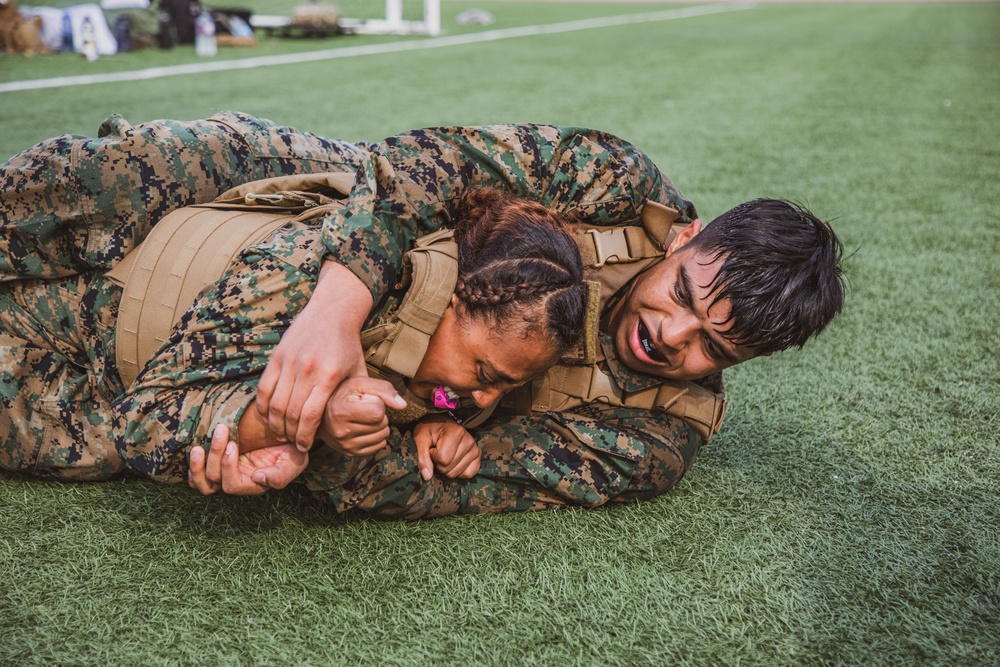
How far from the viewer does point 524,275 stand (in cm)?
174

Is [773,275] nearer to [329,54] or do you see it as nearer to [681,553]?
[681,553]

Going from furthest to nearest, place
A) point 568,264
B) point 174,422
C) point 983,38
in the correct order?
point 983,38
point 568,264
point 174,422

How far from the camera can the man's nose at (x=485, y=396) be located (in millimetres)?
1812

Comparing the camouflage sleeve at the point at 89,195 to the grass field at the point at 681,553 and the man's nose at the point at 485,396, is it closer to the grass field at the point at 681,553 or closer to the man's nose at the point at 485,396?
the grass field at the point at 681,553

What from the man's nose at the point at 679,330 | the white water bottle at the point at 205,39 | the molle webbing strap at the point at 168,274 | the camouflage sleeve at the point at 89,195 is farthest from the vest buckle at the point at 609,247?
the white water bottle at the point at 205,39

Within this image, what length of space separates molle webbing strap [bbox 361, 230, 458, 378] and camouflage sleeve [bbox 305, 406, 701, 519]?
223 mm

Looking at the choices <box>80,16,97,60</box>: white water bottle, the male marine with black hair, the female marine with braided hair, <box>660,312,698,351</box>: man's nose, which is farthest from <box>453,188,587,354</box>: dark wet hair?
<box>80,16,97,60</box>: white water bottle

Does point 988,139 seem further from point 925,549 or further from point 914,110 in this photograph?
point 925,549

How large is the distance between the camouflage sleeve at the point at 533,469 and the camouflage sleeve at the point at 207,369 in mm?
237

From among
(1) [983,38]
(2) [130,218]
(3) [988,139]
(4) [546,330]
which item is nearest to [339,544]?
(4) [546,330]

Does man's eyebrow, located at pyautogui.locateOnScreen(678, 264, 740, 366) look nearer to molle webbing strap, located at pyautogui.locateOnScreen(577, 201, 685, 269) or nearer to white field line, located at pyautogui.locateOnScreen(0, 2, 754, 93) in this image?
molle webbing strap, located at pyautogui.locateOnScreen(577, 201, 685, 269)

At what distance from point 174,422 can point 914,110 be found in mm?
8181

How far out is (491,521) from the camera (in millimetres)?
1953

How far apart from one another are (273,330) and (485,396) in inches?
17.9
